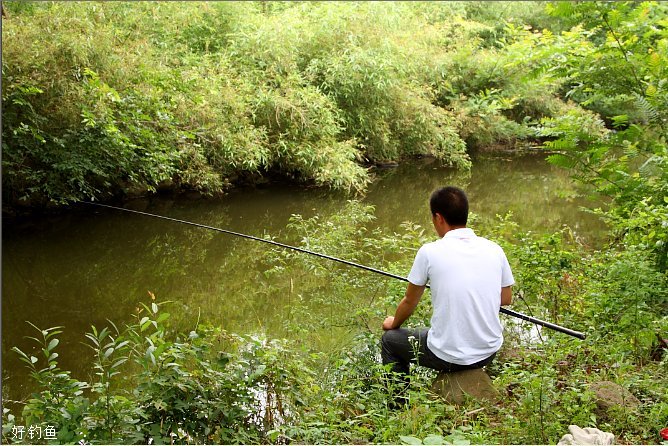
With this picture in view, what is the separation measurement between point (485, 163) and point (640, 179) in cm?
1150

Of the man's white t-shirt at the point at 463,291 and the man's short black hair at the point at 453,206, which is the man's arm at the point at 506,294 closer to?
the man's white t-shirt at the point at 463,291

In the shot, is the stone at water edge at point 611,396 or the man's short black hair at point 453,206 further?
the man's short black hair at point 453,206

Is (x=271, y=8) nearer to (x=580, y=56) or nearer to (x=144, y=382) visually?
(x=580, y=56)

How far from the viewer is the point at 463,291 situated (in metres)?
2.96

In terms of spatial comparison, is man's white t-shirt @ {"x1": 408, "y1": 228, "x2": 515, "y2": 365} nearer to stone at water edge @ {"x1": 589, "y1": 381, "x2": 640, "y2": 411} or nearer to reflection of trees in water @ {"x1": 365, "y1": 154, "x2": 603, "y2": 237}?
stone at water edge @ {"x1": 589, "y1": 381, "x2": 640, "y2": 411}

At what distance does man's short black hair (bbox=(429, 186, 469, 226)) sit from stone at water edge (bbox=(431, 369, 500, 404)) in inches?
27.7

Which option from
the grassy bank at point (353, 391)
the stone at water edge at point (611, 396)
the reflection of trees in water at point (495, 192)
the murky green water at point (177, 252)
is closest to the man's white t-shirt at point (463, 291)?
the grassy bank at point (353, 391)

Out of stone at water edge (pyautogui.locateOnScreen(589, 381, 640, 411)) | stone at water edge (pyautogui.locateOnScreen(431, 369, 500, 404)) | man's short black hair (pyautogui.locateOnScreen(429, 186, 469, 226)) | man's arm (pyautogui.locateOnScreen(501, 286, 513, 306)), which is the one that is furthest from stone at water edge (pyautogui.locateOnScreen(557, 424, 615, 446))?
man's short black hair (pyautogui.locateOnScreen(429, 186, 469, 226))

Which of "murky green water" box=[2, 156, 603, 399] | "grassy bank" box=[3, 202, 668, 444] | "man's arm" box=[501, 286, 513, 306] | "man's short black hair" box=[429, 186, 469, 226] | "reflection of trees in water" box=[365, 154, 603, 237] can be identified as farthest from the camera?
"reflection of trees in water" box=[365, 154, 603, 237]

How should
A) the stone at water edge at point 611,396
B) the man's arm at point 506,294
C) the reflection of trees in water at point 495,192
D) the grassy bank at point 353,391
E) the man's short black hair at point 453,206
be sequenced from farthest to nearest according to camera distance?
1. the reflection of trees in water at point 495,192
2. the man's arm at point 506,294
3. the man's short black hair at point 453,206
4. the stone at water edge at point 611,396
5. the grassy bank at point 353,391

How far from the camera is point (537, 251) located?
4.78 meters

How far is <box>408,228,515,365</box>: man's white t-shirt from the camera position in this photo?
2973 millimetres

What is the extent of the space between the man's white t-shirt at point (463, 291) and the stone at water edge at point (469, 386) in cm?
8

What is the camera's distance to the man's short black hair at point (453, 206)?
3.04 metres
